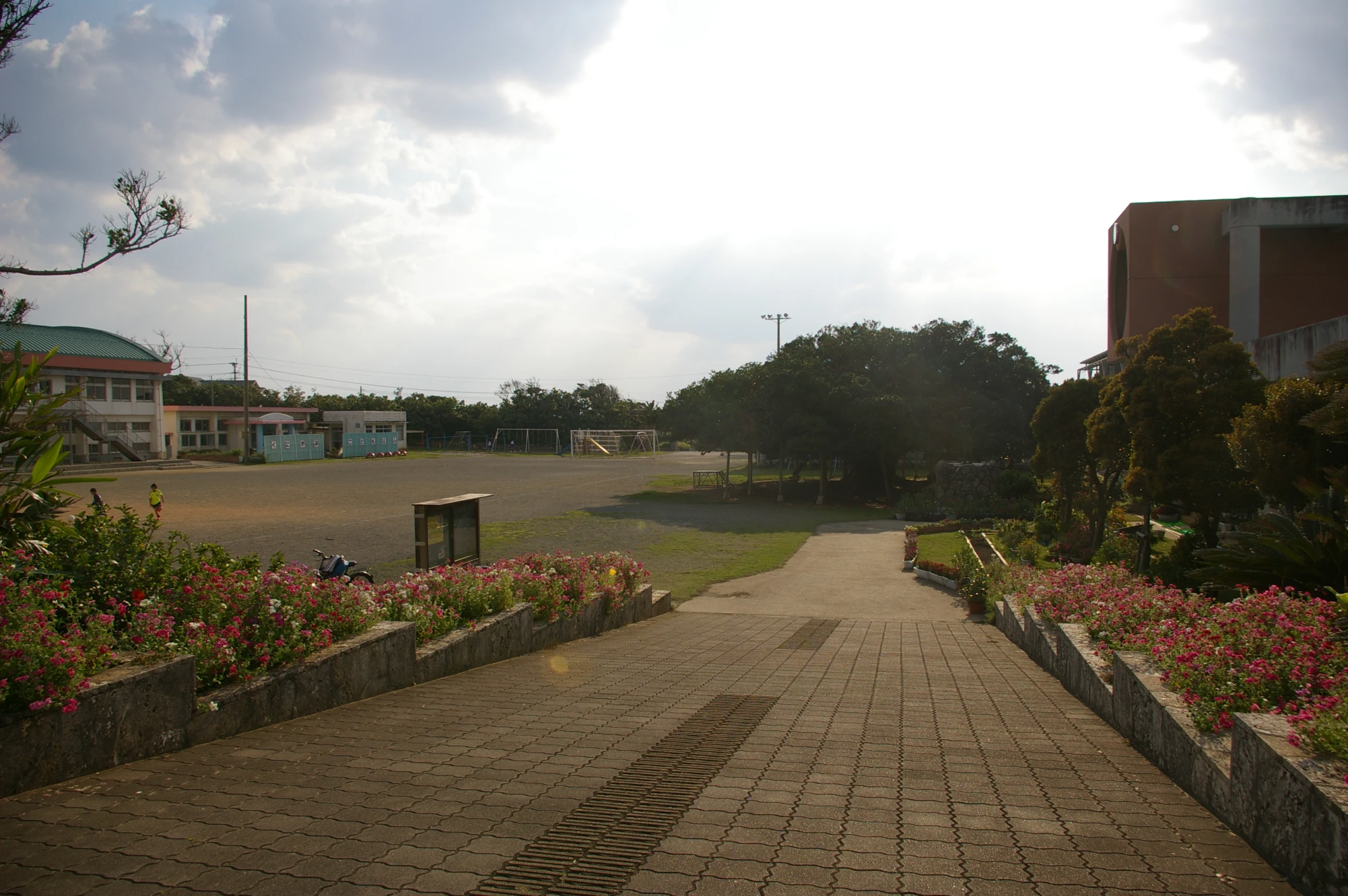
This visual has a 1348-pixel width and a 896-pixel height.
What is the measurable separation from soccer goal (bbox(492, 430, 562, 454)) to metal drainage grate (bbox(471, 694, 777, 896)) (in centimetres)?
7550

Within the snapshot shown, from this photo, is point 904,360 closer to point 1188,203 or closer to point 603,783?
point 1188,203

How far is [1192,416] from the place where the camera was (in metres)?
11.8

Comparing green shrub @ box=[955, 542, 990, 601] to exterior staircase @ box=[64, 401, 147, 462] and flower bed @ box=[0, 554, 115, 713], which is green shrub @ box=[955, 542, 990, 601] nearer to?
flower bed @ box=[0, 554, 115, 713]

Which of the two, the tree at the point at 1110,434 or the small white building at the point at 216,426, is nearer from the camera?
the tree at the point at 1110,434

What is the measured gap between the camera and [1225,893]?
2.78 metres

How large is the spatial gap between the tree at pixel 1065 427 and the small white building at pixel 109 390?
4734cm

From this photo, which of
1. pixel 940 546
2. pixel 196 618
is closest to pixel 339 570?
pixel 196 618

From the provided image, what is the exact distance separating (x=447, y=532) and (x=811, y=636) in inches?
218

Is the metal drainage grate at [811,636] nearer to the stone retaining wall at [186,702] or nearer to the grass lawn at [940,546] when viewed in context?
the stone retaining wall at [186,702]

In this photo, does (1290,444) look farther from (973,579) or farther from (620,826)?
(620,826)

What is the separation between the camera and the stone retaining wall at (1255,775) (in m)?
2.68

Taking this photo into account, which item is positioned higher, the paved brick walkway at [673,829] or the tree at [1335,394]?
the tree at [1335,394]

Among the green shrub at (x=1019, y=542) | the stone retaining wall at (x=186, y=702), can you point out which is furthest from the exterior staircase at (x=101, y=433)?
the stone retaining wall at (x=186, y=702)

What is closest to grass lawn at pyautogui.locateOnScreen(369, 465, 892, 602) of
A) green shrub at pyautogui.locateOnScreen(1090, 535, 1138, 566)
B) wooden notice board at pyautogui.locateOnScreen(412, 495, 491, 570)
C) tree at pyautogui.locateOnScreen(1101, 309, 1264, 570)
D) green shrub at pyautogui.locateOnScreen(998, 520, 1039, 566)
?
wooden notice board at pyautogui.locateOnScreen(412, 495, 491, 570)
